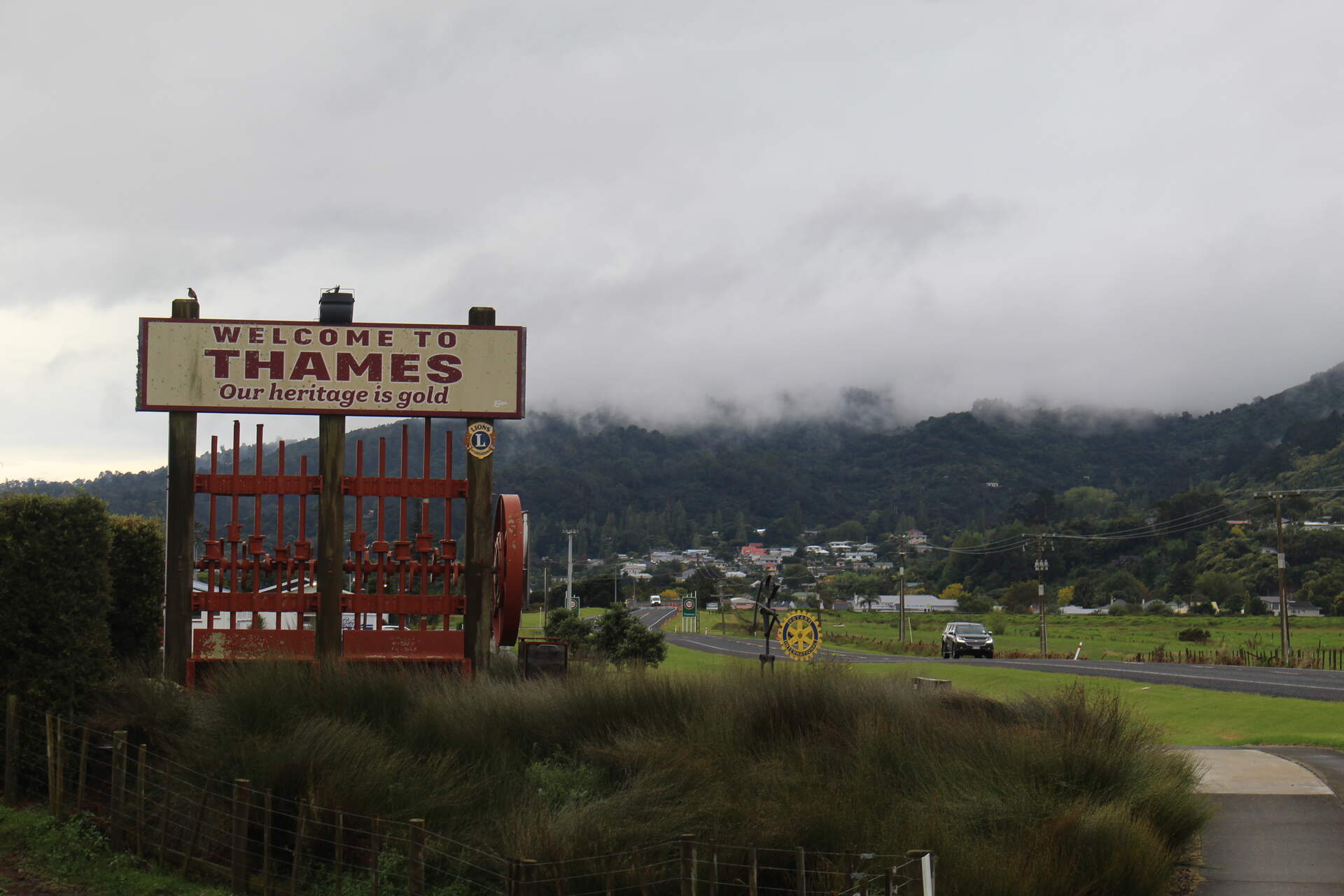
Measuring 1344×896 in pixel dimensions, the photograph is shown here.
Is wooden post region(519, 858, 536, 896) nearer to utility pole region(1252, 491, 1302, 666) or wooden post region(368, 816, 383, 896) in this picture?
wooden post region(368, 816, 383, 896)

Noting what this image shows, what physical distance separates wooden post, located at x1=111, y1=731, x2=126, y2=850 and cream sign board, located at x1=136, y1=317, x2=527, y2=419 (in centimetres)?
579

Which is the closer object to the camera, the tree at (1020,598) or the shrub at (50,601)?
the shrub at (50,601)

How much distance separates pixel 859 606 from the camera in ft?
504

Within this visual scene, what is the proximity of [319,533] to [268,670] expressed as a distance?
2927 mm

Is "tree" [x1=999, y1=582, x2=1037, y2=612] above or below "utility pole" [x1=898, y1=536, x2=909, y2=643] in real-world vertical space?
below

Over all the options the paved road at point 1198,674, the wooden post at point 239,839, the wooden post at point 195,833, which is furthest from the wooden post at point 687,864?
the paved road at point 1198,674

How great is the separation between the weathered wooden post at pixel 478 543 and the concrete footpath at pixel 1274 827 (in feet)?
29.6

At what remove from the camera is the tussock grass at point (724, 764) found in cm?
1054

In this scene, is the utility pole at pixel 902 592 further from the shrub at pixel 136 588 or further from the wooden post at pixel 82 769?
the wooden post at pixel 82 769

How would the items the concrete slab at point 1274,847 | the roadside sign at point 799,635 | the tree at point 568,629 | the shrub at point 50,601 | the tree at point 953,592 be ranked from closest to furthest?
the concrete slab at point 1274,847
the shrub at point 50,601
the roadside sign at point 799,635
the tree at point 568,629
the tree at point 953,592

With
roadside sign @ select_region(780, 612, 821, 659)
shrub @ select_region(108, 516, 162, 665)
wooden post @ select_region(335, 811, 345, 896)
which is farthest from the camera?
roadside sign @ select_region(780, 612, 821, 659)

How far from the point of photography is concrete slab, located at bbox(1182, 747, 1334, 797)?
15.7 metres

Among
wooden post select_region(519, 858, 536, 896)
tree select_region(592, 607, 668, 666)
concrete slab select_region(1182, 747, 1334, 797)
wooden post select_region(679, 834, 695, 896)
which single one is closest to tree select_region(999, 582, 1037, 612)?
tree select_region(592, 607, 668, 666)

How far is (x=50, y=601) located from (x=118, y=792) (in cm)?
263
